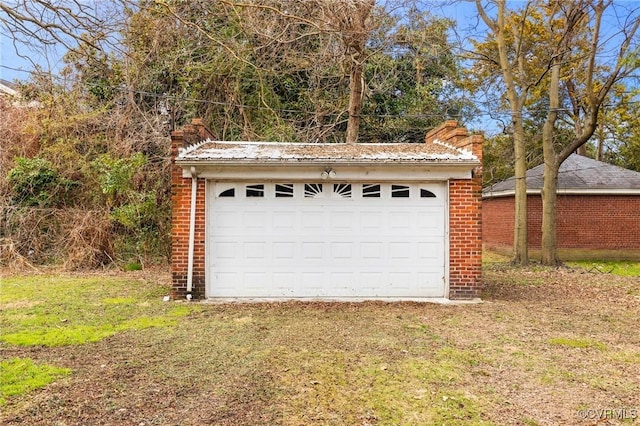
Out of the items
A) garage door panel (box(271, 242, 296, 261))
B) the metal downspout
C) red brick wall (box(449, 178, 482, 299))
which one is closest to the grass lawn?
the metal downspout

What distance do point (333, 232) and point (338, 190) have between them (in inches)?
30.7

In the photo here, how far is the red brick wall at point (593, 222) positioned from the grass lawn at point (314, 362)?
9.66 m

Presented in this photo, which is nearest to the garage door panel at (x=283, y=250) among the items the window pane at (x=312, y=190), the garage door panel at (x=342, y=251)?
the garage door panel at (x=342, y=251)

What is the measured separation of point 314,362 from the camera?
16.4ft

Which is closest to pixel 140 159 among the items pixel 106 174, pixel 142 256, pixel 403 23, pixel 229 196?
pixel 106 174

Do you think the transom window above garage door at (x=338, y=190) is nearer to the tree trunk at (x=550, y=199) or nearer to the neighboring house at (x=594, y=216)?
the tree trunk at (x=550, y=199)

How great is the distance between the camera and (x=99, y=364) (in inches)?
193

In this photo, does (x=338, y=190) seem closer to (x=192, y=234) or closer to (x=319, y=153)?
(x=319, y=153)

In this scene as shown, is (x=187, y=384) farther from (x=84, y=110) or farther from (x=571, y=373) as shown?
(x=84, y=110)

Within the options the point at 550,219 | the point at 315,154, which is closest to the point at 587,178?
the point at 550,219

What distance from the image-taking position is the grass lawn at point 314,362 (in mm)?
3795

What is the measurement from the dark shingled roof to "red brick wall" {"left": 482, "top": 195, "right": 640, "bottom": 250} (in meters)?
0.39

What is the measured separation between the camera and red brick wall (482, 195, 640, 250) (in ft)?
57.2

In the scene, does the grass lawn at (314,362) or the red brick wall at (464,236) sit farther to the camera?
the red brick wall at (464,236)
